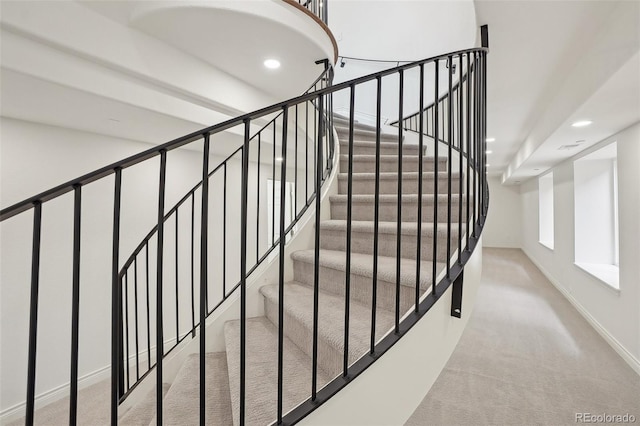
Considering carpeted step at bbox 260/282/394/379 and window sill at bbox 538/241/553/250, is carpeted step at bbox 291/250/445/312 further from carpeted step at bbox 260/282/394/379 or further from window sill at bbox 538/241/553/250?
window sill at bbox 538/241/553/250

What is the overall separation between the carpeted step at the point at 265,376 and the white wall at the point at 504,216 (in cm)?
1036

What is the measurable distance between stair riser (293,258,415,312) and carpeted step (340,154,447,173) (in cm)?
104

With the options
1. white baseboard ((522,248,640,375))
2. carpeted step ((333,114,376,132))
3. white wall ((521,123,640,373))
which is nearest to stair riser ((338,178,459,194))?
carpeted step ((333,114,376,132))

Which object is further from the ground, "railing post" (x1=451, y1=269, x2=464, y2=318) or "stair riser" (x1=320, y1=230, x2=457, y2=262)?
"stair riser" (x1=320, y1=230, x2=457, y2=262)

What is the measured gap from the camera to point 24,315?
7.15 ft

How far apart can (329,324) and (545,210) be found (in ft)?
27.1

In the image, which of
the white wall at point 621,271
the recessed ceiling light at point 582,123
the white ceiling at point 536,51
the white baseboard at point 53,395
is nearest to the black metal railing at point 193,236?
the white baseboard at point 53,395

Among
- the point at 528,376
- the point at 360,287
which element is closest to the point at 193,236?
the point at 360,287

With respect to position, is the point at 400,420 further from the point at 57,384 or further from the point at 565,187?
the point at 565,187

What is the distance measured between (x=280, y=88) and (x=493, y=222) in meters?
10.1

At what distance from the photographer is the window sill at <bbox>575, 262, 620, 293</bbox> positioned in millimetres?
3229

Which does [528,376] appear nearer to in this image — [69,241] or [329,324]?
[329,324]

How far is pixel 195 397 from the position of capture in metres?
1.31

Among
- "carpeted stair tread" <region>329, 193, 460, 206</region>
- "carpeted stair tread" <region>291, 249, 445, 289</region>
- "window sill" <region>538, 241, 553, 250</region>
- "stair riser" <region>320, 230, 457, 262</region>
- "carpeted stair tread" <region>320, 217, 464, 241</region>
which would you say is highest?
"carpeted stair tread" <region>329, 193, 460, 206</region>
